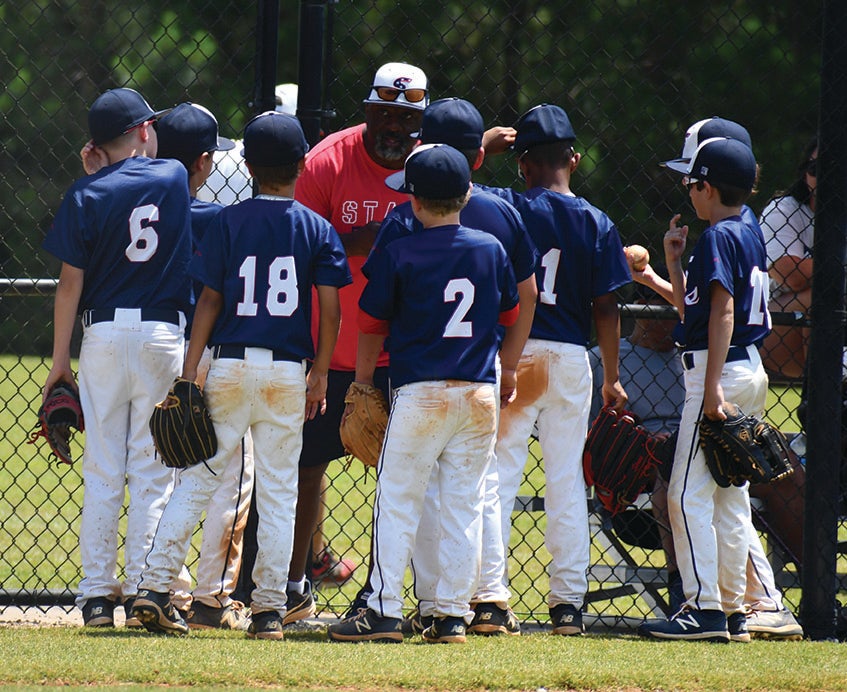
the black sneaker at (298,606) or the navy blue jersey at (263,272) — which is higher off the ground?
the navy blue jersey at (263,272)

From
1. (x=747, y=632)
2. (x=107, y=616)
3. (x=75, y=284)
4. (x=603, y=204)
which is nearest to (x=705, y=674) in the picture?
(x=747, y=632)

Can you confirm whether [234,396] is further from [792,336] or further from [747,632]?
[792,336]

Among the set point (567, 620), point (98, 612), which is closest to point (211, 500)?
point (98, 612)

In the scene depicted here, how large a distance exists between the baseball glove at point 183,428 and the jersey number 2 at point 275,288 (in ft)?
1.05

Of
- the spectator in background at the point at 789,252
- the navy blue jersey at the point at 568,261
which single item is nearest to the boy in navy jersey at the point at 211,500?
the navy blue jersey at the point at 568,261

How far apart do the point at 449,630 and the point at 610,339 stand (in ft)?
4.12

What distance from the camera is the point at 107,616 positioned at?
14.6 feet

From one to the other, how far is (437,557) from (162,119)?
6.38 feet

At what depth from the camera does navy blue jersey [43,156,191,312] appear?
441 cm

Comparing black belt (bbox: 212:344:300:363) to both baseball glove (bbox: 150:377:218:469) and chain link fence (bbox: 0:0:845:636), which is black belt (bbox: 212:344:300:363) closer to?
baseball glove (bbox: 150:377:218:469)

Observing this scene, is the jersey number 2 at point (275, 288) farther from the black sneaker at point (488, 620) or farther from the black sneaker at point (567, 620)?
the black sneaker at point (567, 620)

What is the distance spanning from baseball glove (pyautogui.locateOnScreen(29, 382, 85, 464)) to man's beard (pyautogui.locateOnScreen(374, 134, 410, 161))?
1.46 metres

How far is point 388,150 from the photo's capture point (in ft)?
16.0

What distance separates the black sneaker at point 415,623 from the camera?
14.9ft
